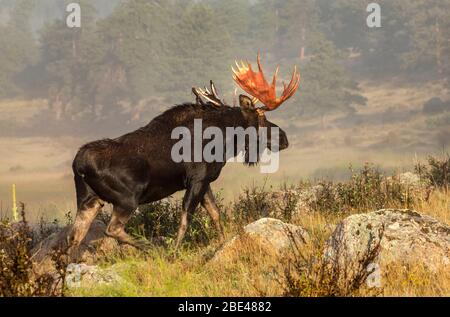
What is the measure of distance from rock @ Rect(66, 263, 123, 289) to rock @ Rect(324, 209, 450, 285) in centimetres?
239

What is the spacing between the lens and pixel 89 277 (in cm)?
827

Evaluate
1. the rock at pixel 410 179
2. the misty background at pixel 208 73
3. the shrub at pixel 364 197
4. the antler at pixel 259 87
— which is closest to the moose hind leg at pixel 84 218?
the antler at pixel 259 87

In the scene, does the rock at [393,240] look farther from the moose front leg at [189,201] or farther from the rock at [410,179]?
the rock at [410,179]

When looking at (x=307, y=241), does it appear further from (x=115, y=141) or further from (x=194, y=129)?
(x=115, y=141)

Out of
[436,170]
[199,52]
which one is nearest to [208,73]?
[199,52]

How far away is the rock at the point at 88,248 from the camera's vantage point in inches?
411

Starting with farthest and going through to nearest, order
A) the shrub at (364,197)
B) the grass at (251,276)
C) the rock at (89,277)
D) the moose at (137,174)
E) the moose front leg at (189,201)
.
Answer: the shrub at (364,197), the moose front leg at (189,201), the moose at (137,174), the rock at (89,277), the grass at (251,276)

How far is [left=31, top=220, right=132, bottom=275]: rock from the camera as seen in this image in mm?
10438

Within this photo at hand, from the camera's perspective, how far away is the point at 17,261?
23.3 feet

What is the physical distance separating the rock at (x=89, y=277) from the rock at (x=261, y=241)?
1316 mm

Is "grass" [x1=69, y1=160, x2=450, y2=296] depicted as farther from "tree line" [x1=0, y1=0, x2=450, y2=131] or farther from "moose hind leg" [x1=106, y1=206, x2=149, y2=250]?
"tree line" [x1=0, y1=0, x2=450, y2=131]
